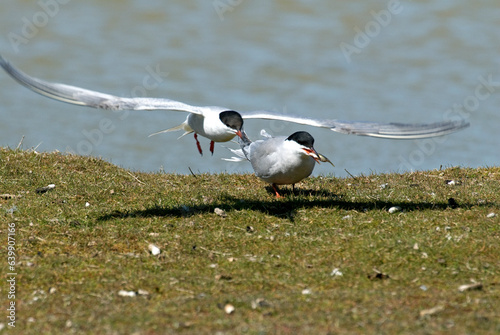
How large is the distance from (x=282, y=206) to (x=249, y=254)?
5.06 feet

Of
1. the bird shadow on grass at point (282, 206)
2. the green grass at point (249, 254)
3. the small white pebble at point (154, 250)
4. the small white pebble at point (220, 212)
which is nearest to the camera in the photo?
the green grass at point (249, 254)

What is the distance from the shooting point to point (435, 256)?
6.70 m

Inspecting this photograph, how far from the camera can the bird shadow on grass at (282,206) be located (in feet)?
26.8

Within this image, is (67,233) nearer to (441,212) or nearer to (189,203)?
(189,203)

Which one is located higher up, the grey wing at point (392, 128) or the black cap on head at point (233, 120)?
the grey wing at point (392, 128)

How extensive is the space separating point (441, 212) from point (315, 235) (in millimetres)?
1711

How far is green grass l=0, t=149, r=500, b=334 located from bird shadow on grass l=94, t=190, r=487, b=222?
3cm

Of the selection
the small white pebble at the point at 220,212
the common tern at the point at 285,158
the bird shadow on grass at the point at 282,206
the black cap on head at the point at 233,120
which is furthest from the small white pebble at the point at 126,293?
the black cap on head at the point at 233,120

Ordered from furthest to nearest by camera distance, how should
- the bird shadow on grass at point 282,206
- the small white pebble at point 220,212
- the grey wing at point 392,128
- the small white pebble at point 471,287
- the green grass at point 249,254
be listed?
1. the bird shadow on grass at point 282,206
2. the small white pebble at point 220,212
3. the grey wing at point 392,128
4. the small white pebble at point 471,287
5. the green grass at point 249,254

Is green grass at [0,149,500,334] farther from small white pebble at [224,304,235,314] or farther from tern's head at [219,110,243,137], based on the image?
tern's head at [219,110,243,137]

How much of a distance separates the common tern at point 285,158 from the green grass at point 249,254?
18.0 inches

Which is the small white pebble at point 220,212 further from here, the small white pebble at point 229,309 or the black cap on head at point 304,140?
the small white pebble at point 229,309

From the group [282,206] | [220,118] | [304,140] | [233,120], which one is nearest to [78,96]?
[220,118]

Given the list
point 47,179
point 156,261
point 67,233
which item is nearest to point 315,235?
point 156,261
